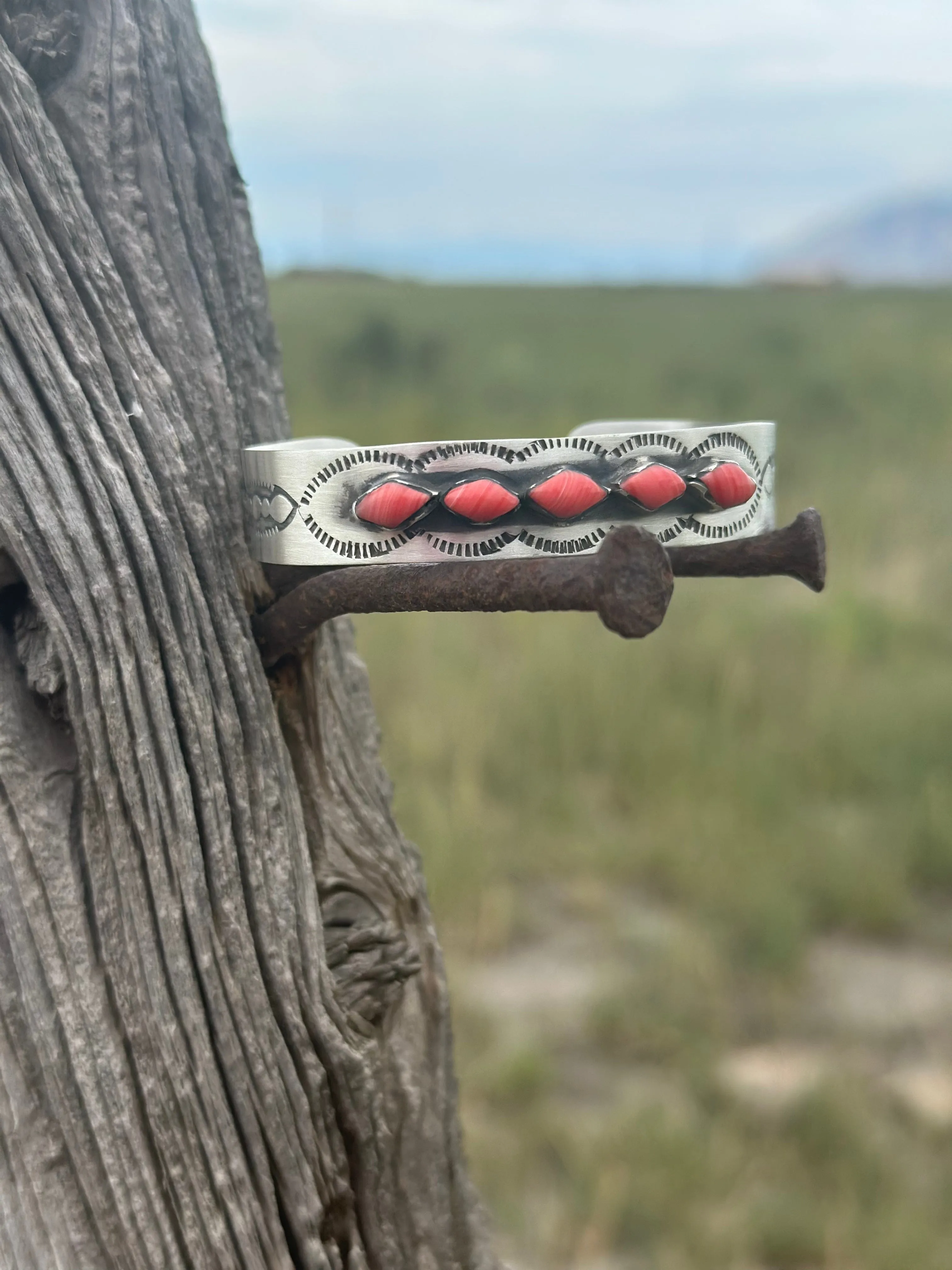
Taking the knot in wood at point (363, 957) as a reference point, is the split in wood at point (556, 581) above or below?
above

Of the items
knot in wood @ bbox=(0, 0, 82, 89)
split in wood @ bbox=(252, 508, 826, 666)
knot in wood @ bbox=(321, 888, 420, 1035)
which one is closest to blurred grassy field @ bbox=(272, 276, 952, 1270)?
knot in wood @ bbox=(321, 888, 420, 1035)

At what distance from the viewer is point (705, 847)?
11.9ft

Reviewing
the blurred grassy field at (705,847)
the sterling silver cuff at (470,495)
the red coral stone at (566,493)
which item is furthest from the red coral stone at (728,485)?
the blurred grassy field at (705,847)

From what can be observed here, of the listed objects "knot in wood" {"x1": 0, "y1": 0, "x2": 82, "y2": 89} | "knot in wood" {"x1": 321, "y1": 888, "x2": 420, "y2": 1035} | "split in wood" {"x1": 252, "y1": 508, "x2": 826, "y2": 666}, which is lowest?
"knot in wood" {"x1": 321, "y1": 888, "x2": 420, "y2": 1035}

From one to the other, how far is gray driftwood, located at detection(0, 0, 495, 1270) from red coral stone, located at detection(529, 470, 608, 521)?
244mm

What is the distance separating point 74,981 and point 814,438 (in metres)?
10.1

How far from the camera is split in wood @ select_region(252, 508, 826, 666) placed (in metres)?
0.71

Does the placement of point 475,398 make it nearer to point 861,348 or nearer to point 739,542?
point 861,348

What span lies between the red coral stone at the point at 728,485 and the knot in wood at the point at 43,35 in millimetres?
592

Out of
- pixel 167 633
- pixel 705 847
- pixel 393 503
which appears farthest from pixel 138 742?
pixel 705 847

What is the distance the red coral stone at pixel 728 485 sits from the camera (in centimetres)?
92

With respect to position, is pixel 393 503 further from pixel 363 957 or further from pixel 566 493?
pixel 363 957

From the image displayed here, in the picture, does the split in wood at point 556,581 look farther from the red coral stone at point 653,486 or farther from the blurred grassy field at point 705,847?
the blurred grassy field at point 705,847

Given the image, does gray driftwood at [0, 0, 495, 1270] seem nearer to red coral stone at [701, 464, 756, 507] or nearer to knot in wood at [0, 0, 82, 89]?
knot in wood at [0, 0, 82, 89]
